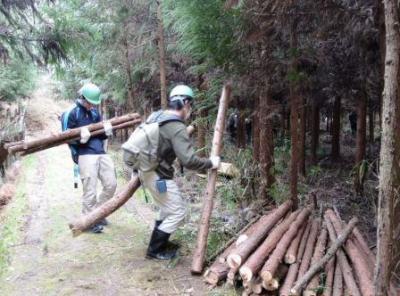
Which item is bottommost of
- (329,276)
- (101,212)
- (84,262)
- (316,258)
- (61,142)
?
(84,262)

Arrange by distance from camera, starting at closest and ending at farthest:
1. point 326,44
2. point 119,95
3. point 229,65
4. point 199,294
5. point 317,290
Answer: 1. point 317,290
2. point 199,294
3. point 229,65
4. point 326,44
5. point 119,95

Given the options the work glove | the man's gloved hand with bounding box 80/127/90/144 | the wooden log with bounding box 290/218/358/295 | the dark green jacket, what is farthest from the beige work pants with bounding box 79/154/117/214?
the wooden log with bounding box 290/218/358/295

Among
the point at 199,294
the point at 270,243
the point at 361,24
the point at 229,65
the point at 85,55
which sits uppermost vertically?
the point at 85,55

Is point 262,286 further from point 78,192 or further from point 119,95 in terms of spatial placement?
point 119,95

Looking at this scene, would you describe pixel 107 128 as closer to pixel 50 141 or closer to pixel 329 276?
pixel 50 141

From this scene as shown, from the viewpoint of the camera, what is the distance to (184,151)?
5.18 metres

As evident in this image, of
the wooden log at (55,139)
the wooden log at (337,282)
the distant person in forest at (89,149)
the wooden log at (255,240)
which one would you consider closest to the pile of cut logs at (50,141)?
the wooden log at (55,139)

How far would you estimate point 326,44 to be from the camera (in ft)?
29.2

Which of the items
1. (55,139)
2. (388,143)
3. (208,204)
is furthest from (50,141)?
(388,143)

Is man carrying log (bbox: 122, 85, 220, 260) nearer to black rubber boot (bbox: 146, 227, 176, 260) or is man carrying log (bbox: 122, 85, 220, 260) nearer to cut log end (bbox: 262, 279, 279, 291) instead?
black rubber boot (bbox: 146, 227, 176, 260)

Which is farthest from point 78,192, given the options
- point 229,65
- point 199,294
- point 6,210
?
point 199,294

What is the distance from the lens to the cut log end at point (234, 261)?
4711 mm

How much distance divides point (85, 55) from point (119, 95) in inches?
195

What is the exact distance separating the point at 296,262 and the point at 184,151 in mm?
1875
